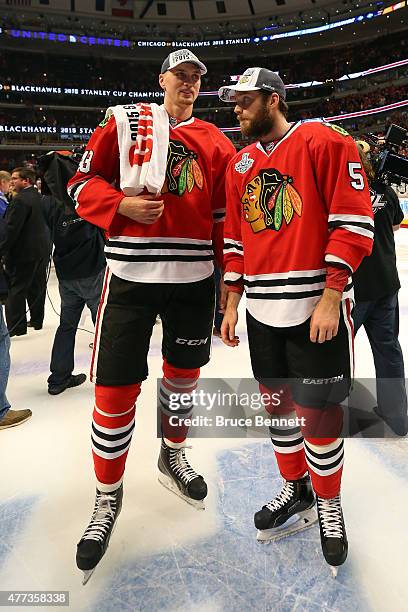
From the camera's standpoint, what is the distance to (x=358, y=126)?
23.7 metres

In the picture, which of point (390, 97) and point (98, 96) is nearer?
point (390, 97)

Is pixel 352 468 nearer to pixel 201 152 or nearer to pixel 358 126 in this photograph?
pixel 201 152

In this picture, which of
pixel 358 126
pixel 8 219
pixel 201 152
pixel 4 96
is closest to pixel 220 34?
pixel 358 126

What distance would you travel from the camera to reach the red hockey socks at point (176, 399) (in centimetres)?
186

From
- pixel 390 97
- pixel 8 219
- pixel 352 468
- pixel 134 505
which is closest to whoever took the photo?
pixel 134 505

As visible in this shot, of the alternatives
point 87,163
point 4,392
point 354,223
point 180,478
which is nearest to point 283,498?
point 180,478

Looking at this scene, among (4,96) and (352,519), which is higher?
(4,96)

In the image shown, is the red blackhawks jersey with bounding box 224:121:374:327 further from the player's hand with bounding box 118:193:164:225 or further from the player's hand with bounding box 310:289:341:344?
the player's hand with bounding box 118:193:164:225

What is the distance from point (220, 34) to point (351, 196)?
29.7 metres

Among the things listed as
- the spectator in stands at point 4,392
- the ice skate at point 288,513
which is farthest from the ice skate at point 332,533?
the spectator in stands at point 4,392

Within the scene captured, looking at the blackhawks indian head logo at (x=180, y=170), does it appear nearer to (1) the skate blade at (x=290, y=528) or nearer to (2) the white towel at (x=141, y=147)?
(2) the white towel at (x=141, y=147)

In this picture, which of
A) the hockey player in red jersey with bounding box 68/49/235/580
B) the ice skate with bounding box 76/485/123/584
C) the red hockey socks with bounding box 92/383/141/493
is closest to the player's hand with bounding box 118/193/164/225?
the hockey player in red jersey with bounding box 68/49/235/580

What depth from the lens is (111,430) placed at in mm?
1579

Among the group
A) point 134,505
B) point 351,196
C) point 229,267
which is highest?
point 351,196
